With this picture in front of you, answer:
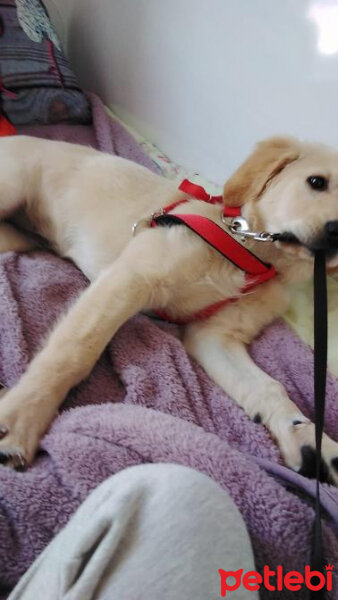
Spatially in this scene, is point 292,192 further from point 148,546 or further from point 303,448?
point 148,546

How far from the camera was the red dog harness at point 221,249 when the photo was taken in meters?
1.18

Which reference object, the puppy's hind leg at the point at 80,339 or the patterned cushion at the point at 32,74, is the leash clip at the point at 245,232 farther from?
the patterned cushion at the point at 32,74

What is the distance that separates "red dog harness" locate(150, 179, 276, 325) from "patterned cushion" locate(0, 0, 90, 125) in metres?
1.08

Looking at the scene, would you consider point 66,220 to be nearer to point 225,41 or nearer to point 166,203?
point 166,203

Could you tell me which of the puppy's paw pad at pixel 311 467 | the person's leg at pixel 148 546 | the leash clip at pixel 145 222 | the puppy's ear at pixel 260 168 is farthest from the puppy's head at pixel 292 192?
the person's leg at pixel 148 546

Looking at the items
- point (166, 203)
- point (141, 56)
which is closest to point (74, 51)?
point (141, 56)

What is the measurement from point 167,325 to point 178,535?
76cm

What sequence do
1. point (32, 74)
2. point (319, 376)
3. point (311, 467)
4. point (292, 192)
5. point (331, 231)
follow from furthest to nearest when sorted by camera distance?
point (32, 74) < point (292, 192) < point (331, 231) < point (311, 467) < point (319, 376)

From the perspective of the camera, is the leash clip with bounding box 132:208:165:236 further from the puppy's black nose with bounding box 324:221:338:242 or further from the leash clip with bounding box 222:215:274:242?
the puppy's black nose with bounding box 324:221:338:242

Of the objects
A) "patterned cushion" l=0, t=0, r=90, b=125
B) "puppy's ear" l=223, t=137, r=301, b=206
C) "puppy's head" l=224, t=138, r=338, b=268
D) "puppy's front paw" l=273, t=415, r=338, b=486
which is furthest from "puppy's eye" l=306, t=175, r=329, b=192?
"patterned cushion" l=0, t=0, r=90, b=125

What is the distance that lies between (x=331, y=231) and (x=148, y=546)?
74 centimetres

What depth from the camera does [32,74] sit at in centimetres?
211

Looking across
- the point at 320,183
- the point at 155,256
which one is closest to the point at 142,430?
the point at 155,256

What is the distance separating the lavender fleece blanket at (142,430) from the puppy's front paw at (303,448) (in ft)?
0.08
